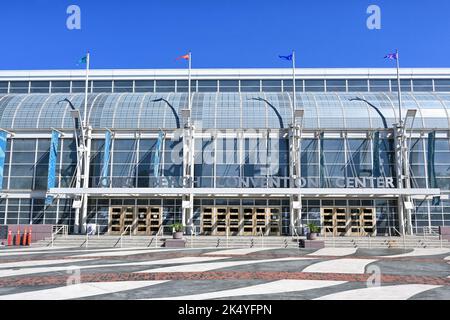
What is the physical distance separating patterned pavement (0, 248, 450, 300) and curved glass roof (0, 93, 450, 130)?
20.5 metres

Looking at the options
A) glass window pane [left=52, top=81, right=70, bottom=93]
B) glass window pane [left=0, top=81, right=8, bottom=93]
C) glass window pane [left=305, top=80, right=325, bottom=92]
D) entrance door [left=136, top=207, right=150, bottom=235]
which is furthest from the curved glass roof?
glass window pane [left=0, top=81, right=8, bottom=93]

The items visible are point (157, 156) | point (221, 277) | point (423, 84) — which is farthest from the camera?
point (423, 84)

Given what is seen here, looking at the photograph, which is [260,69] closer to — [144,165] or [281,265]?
[144,165]

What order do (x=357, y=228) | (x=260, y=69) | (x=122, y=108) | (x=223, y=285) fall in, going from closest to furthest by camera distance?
(x=223, y=285) < (x=357, y=228) < (x=122, y=108) < (x=260, y=69)

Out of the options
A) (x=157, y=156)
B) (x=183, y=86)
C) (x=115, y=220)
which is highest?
(x=183, y=86)

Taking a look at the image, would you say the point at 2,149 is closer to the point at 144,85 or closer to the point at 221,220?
the point at 221,220

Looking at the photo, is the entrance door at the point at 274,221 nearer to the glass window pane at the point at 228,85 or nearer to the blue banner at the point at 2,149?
the blue banner at the point at 2,149

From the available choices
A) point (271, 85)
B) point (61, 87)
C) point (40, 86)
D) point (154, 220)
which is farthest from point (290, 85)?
point (40, 86)

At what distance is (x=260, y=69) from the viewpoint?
6391 cm

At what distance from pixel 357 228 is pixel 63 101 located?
30.6m

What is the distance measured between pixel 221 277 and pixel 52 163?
2860cm

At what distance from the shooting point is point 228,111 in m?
43.1
